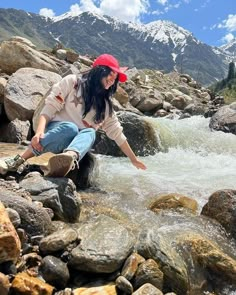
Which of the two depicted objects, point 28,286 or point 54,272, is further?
point 54,272

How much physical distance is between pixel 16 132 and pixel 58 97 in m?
5.00

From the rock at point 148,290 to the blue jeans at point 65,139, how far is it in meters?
2.12

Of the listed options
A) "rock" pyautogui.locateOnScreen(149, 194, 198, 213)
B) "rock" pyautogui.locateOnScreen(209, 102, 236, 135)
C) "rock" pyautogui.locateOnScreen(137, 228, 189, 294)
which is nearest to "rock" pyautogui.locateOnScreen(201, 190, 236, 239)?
"rock" pyautogui.locateOnScreen(149, 194, 198, 213)

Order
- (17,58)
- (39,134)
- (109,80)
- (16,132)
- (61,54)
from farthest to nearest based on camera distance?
(61,54)
(17,58)
(16,132)
(109,80)
(39,134)

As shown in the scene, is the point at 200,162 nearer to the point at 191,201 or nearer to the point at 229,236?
the point at 191,201

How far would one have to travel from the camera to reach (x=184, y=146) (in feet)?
50.6

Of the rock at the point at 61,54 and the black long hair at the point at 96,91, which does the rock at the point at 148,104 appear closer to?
the rock at the point at 61,54

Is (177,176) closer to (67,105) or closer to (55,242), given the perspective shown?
(67,105)

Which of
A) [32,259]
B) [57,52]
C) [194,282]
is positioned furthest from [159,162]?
[57,52]

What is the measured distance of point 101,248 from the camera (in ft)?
14.7

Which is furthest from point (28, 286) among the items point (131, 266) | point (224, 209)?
point (224, 209)

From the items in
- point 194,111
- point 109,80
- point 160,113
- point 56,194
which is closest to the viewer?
point 56,194

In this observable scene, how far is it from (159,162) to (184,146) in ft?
11.3

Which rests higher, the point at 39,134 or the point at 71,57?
the point at 71,57
